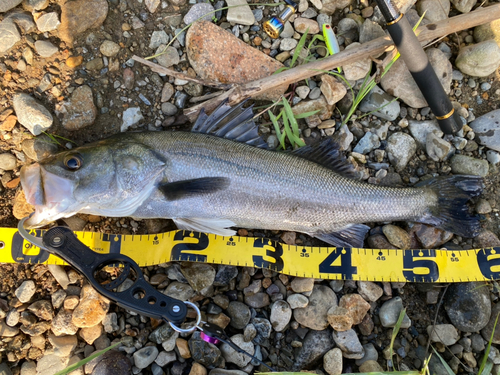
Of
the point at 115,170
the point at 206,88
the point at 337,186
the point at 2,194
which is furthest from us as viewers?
the point at 206,88

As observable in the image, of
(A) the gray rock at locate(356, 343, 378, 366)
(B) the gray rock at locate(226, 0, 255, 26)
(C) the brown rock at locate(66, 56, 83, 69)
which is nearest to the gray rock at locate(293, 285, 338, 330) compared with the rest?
(A) the gray rock at locate(356, 343, 378, 366)

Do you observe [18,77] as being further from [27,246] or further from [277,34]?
[277,34]

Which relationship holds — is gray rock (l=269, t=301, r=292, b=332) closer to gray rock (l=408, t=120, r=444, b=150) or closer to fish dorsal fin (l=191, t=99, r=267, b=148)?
fish dorsal fin (l=191, t=99, r=267, b=148)

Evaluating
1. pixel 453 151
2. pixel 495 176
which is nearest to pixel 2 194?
pixel 453 151

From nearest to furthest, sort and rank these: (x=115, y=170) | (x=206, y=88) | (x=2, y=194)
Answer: (x=115, y=170) < (x=2, y=194) < (x=206, y=88)

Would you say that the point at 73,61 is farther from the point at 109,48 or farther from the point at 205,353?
the point at 205,353

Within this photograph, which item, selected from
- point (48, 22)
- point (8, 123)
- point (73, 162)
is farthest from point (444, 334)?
point (48, 22)
